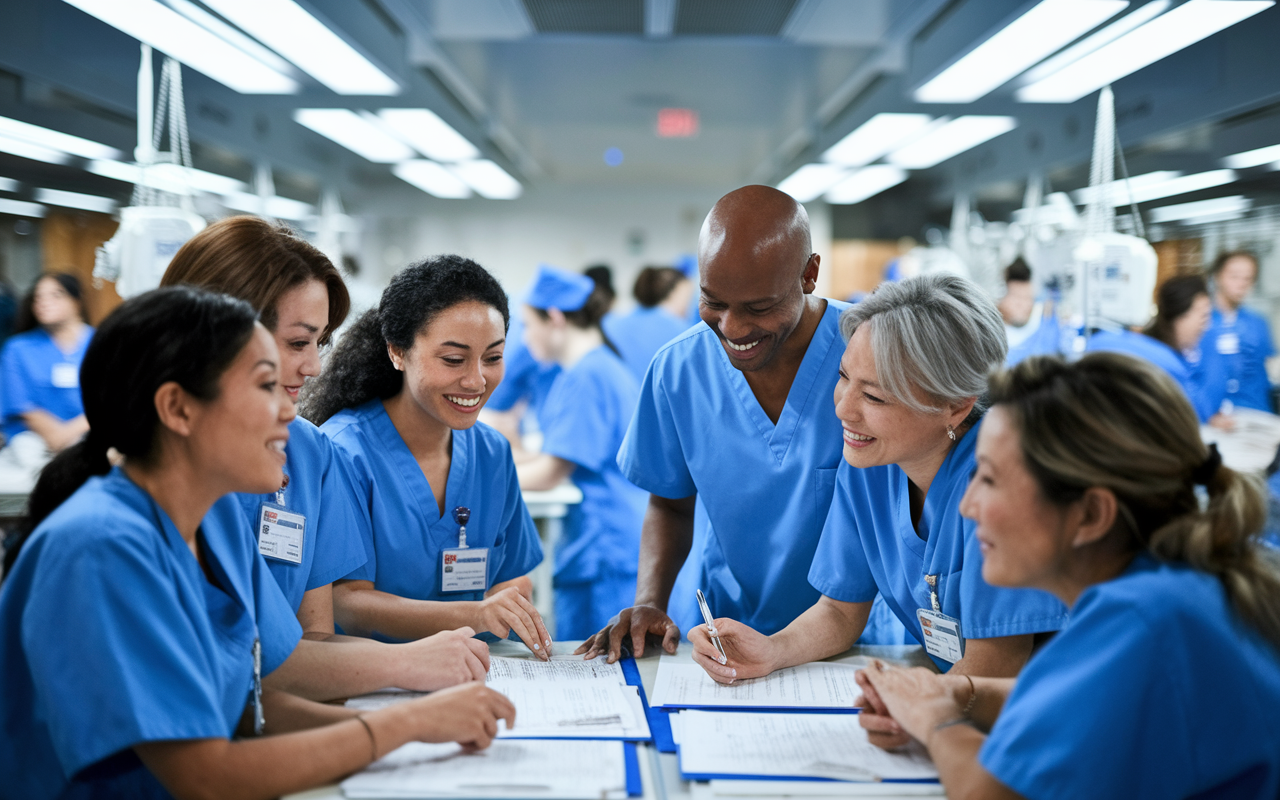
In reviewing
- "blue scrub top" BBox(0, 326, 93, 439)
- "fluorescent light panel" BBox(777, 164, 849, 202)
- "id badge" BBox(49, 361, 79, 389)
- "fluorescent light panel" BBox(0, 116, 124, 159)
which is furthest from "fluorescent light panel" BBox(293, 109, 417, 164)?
"fluorescent light panel" BBox(777, 164, 849, 202)

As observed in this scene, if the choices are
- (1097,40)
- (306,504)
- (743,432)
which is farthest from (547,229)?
(306,504)

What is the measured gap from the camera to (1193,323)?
14.1ft

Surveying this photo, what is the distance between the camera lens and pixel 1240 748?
897 mm

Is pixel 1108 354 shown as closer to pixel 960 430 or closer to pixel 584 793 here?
pixel 960 430

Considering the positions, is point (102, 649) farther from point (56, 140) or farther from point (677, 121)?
point (677, 121)

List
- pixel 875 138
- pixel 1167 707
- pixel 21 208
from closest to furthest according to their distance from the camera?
pixel 1167 707, pixel 21 208, pixel 875 138

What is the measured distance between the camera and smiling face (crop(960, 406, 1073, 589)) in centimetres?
103

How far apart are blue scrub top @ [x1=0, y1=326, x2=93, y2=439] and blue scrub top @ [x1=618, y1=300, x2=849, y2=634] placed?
364cm

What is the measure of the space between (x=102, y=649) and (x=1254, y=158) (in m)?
4.57

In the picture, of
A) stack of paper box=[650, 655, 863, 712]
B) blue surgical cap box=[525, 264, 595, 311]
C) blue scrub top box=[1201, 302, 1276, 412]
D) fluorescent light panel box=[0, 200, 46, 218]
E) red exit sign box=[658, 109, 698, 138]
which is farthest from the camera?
red exit sign box=[658, 109, 698, 138]

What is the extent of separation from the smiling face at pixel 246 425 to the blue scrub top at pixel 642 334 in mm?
3746

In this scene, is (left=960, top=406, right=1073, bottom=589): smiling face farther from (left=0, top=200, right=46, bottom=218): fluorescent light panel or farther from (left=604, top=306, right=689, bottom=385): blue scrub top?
(left=0, top=200, right=46, bottom=218): fluorescent light panel

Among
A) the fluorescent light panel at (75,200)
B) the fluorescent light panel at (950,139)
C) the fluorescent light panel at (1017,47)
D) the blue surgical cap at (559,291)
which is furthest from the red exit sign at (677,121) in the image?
the fluorescent light panel at (75,200)

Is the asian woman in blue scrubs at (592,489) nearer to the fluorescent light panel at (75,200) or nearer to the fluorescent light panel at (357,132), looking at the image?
the fluorescent light panel at (357,132)
